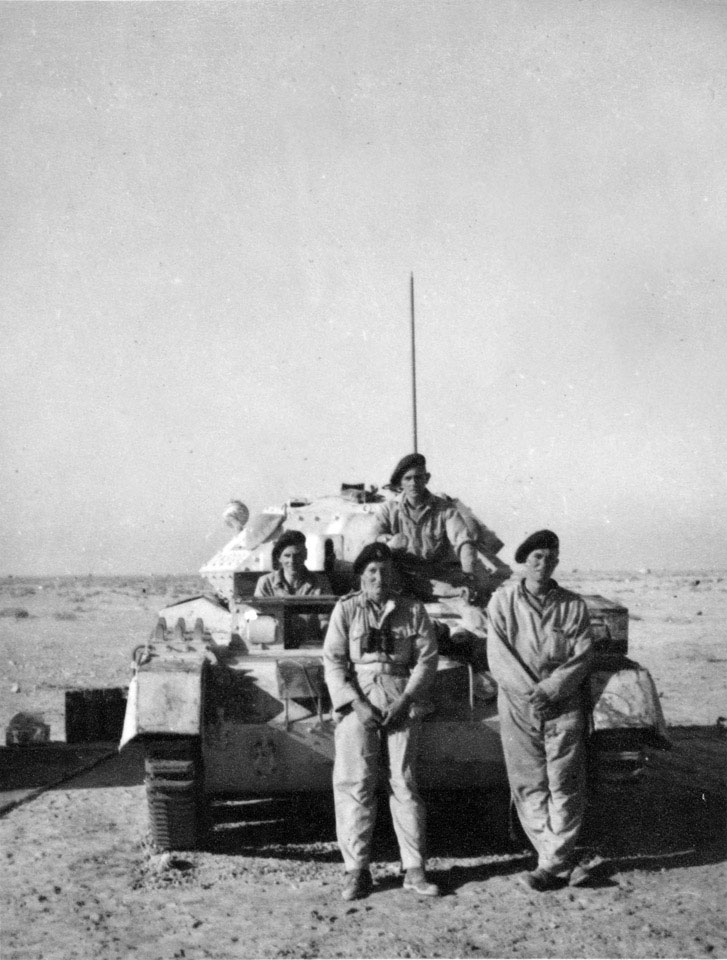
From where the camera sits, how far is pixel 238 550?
1004 cm

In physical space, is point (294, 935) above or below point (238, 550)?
below

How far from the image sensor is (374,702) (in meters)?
5.81

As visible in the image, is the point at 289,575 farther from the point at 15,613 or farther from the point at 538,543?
the point at 15,613

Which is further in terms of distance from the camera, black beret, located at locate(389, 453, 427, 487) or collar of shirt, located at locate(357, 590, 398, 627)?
black beret, located at locate(389, 453, 427, 487)

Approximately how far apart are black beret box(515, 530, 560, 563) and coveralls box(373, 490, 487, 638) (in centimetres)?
164

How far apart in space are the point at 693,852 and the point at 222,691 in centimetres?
312

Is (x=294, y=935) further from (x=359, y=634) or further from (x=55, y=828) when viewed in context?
(x=55, y=828)

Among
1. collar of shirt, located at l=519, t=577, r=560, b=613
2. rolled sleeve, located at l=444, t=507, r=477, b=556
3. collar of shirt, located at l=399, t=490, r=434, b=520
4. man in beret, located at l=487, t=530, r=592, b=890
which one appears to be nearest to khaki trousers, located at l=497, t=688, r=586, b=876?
man in beret, located at l=487, t=530, r=592, b=890

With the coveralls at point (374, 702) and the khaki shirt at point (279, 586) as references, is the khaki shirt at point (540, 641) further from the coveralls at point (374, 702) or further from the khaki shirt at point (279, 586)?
the khaki shirt at point (279, 586)

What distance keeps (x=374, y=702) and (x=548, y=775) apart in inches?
42.0

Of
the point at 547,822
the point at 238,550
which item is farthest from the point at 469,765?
the point at 238,550

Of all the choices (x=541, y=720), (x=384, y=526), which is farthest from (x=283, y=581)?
(x=541, y=720)

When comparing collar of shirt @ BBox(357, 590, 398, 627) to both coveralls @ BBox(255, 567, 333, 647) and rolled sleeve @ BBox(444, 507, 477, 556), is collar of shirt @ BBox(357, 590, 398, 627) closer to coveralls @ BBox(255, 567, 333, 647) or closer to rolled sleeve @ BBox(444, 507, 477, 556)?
coveralls @ BBox(255, 567, 333, 647)

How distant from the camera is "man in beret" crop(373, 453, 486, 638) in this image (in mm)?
7605
